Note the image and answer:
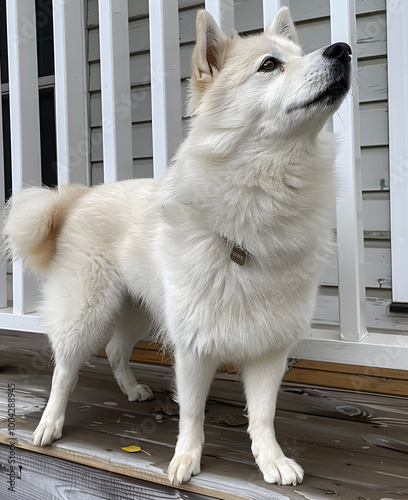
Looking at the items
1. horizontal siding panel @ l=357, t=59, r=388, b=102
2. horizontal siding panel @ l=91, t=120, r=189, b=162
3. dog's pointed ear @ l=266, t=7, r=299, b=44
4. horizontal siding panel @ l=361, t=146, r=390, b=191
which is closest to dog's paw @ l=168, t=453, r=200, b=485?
dog's pointed ear @ l=266, t=7, r=299, b=44

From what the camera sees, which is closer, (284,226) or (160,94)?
(284,226)

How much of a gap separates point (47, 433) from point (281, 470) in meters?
0.77

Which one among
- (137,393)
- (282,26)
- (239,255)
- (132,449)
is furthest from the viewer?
(137,393)

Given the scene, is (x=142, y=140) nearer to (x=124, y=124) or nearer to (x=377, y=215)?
(x=124, y=124)

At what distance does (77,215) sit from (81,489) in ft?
2.97

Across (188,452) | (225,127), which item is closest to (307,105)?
(225,127)

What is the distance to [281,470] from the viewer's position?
1223mm

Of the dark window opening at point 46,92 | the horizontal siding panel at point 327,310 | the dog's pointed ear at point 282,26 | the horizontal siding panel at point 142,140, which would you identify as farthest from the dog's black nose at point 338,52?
the dark window opening at point 46,92

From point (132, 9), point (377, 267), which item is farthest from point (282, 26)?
point (132, 9)

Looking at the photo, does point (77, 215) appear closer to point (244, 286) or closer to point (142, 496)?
point (244, 286)

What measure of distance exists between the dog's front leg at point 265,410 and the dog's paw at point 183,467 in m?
0.17

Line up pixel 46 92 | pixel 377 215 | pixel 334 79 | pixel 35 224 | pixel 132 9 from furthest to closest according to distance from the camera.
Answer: pixel 46 92 → pixel 132 9 → pixel 377 215 → pixel 35 224 → pixel 334 79

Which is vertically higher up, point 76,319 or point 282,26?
point 282,26

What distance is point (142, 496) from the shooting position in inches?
51.3
